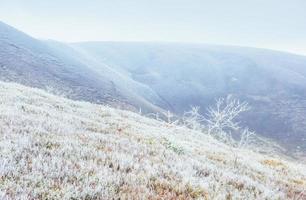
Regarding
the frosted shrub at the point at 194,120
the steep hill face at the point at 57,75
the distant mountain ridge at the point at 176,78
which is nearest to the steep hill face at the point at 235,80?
the distant mountain ridge at the point at 176,78

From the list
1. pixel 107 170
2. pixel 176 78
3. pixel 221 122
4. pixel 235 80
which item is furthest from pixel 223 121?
pixel 176 78

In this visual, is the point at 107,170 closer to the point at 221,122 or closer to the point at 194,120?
the point at 221,122

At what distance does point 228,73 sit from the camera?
164 metres

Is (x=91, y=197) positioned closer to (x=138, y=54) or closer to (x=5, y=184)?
(x=5, y=184)

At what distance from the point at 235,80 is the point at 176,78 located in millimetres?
21161

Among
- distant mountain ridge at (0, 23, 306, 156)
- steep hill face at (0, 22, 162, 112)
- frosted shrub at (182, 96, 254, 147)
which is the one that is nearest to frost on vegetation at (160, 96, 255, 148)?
frosted shrub at (182, 96, 254, 147)

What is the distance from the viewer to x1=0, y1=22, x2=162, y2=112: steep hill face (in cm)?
9481

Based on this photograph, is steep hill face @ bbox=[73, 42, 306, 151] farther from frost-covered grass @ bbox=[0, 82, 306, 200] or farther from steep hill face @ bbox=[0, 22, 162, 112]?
frost-covered grass @ bbox=[0, 82, 306, 200]

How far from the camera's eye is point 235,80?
15562 centimetres

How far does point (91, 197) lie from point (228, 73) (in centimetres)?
16091

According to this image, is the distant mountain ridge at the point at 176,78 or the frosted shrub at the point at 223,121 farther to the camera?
the distant mountain ridge at the point at 176,78

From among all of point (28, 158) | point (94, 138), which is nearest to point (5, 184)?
point (28, 158)

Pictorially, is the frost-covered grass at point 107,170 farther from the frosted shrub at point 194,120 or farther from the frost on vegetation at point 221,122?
the frosted shrub at point 194,120

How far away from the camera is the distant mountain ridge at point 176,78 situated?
105 m
